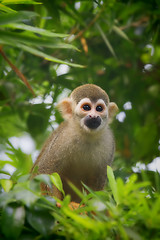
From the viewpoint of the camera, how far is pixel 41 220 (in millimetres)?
1911

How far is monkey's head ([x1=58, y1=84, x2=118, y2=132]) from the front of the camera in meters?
3.90

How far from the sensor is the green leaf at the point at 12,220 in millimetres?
1783

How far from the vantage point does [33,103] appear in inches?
182

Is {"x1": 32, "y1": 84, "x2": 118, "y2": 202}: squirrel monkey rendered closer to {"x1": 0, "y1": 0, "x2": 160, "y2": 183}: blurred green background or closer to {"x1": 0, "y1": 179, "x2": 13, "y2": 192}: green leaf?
{"x1": 0, "y1": 0, "x2": 160, "y2": 183}: blurred green background

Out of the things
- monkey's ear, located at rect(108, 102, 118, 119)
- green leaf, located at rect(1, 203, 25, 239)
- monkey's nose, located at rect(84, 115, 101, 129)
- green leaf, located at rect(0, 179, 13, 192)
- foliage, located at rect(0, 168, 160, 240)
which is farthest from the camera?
monkey's ear, located at rect(108, 102, 118, 119)

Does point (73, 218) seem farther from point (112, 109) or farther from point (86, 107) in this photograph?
point (112, 109)

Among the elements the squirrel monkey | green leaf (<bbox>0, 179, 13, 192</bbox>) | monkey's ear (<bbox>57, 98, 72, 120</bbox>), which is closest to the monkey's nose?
the squirrel monkey

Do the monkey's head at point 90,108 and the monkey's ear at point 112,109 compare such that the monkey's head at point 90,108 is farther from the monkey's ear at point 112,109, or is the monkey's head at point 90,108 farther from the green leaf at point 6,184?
the green leaf at point 6,184

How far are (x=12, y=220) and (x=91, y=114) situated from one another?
221cm

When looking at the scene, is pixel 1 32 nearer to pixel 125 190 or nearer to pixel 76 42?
pixel 125 190

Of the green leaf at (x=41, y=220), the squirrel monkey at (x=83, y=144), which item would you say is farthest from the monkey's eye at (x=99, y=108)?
the green leaf at (x=41, y=220)

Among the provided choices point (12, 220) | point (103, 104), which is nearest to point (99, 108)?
point (103, 104)

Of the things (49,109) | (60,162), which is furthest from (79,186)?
(49,109)

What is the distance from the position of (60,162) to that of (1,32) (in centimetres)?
187
